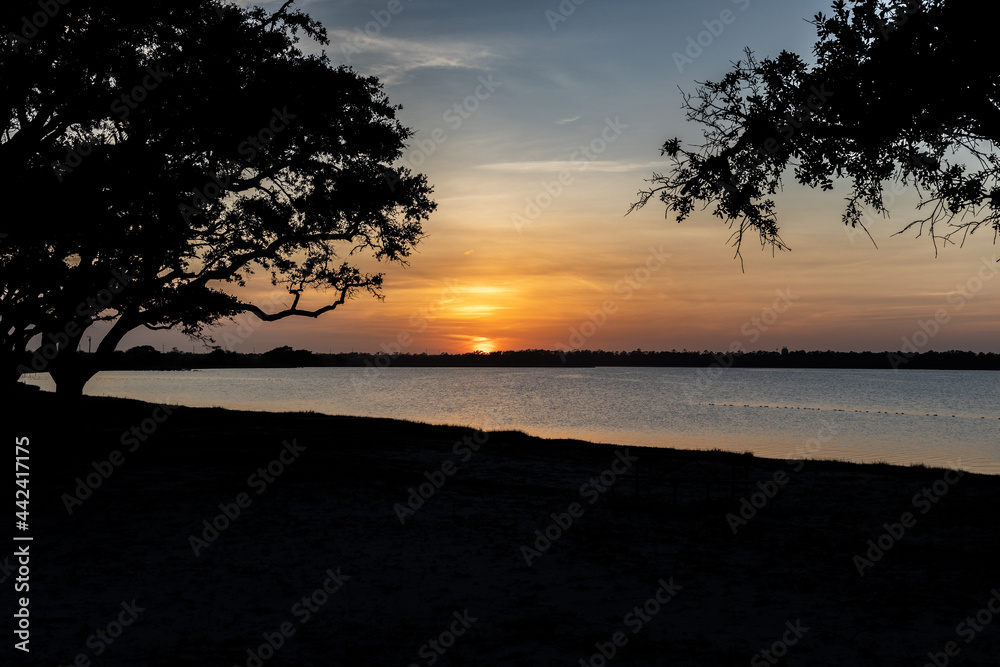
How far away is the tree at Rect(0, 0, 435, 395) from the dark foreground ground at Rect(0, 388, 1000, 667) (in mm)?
3656

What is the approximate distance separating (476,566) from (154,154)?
29.7 ft

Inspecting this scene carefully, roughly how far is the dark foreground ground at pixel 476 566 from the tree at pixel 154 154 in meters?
3.66

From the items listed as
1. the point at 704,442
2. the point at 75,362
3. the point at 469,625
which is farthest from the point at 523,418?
the point at 469,625

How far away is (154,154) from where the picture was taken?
1272 cm

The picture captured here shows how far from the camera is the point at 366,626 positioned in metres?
7.34

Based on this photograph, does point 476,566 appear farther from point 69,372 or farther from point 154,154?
point 69,372

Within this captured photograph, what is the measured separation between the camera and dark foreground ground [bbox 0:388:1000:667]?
686 cm

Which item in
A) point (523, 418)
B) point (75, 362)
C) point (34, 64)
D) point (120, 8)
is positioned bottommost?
point (523, 418)

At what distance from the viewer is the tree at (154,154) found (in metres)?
12.0

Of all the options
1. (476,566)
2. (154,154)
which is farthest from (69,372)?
(476,566)

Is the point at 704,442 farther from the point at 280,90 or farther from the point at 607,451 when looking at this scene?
the point at 280,90

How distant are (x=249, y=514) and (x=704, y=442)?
32327mm

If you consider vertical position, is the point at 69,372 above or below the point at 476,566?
above

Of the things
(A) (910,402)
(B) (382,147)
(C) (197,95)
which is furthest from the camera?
(A) (910,402)
